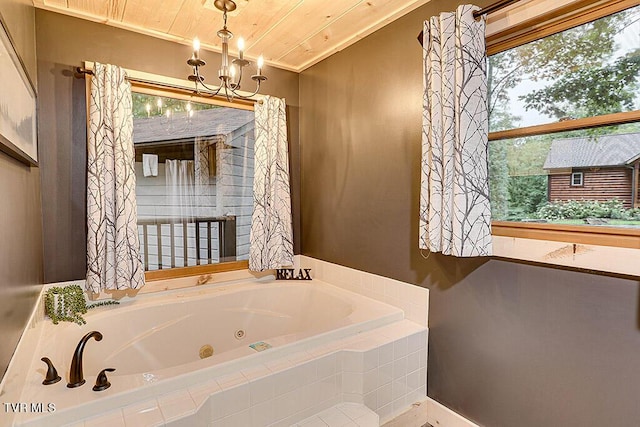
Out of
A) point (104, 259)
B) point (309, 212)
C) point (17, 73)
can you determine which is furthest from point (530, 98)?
point (104, 259)

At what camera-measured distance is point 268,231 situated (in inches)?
113

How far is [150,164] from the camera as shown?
102 inches

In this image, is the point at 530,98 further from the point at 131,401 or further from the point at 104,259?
the point at 104,259

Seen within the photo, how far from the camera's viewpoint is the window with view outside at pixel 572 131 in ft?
4.38

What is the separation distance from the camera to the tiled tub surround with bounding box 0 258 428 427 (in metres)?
1.28

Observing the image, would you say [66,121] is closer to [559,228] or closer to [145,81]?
[145,81]

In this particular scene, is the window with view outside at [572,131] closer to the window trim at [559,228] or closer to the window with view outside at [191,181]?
the window trim at [559,228]

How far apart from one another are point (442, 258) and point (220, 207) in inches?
73.1

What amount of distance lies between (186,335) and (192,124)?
63.0 inches

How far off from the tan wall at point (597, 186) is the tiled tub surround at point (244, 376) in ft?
3.52

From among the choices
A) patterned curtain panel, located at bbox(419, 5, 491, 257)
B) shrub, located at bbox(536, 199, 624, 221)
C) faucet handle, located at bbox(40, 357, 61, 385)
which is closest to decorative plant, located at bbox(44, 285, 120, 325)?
faucet handle, located at bbox(40, 357, 61, 385)

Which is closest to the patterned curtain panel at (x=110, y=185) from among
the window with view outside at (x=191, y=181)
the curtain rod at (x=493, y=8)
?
the window with view outside at (x=191, y=181)

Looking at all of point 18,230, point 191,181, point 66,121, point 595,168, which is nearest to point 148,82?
point 66,121

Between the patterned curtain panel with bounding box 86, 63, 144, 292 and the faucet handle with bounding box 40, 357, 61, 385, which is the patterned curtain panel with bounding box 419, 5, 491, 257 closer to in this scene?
the faucet handle with bounding box 40, 357, 61, 385
